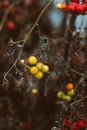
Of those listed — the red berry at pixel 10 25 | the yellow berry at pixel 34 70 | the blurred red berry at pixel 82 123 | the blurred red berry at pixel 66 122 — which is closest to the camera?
the yellow berry at pixel 34 70

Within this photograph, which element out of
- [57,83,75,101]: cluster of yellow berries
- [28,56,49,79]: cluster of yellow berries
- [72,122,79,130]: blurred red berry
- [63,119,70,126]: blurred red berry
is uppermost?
[28,56,49,79]: cluster of yellow berries

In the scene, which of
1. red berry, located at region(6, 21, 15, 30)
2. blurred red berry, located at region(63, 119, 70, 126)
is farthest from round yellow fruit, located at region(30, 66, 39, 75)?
red berry, located at region(6, 21, 15, 30)

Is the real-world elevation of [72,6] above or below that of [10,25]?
above

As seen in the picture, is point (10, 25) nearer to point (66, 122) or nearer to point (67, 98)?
point (67, 98)

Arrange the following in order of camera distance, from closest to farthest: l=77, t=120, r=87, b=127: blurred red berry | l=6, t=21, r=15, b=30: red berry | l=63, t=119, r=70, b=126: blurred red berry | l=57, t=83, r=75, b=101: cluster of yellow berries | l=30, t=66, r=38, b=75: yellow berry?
l=30, t=66, r=38, b=75: yellow berry
l=63, t=119, r=70, b=126: blurred red berry
l=77, t=120, r=87, b=127: blurred red berry
l=57, t=83, r=75, b=101: cluster of yellow berries
l=6, t=21, r=15, b=30: red berry

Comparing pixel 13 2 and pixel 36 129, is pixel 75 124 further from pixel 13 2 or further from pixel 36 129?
pixel 13 2

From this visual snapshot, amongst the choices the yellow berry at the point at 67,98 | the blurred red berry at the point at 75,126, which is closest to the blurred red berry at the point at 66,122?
the blurred red berry at the point at 75,126

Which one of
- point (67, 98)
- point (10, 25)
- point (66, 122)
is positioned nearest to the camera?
point (66, 122)

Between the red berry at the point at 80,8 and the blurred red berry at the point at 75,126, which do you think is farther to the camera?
the blurred red berry at the point at 75,126

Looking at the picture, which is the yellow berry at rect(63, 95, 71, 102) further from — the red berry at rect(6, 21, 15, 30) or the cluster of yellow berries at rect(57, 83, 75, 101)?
the red berry at rect(6, 21, 15, 30)

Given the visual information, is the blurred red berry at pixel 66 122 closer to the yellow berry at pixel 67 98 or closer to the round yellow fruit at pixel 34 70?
the yellow berry at pixel 67 98

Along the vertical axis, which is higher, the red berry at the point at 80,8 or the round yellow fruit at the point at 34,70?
the red berry at the point at 80,8

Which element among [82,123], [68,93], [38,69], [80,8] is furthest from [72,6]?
[82,123]
